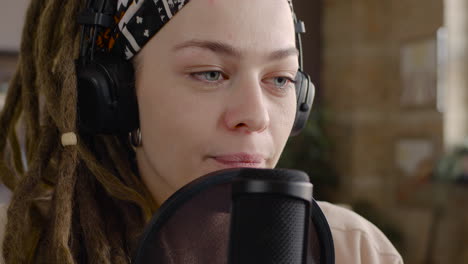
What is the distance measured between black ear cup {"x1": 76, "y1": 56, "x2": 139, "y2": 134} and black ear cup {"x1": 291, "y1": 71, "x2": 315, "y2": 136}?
276 millimetres

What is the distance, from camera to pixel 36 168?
2.60 feet

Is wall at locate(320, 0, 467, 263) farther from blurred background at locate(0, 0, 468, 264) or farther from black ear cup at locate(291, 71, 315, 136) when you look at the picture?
black ear cup at locate(291, 71, 315, 136)

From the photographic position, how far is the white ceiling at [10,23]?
2.81m

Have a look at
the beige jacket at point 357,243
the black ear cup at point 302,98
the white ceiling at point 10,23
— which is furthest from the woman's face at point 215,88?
the white ceiling at point 10,23

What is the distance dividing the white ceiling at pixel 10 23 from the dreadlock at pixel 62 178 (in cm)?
213

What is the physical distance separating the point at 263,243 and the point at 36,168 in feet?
1.79

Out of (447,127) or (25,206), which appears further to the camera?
(447,127)

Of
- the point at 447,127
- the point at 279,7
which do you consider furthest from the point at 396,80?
the point at 279,7

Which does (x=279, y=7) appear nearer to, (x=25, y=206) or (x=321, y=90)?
(x=25, y=206)

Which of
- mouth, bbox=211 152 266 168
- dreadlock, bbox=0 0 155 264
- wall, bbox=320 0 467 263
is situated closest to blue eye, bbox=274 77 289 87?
mouth, bbox=211 152 266 168

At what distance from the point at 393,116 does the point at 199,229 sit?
3569 mm

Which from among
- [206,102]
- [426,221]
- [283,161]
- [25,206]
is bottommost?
[426,221]

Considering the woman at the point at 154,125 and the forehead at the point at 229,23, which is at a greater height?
the forehead at the point at 229,23

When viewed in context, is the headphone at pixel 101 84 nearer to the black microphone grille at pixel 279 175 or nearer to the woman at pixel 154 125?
the woman at pixel 154 125
